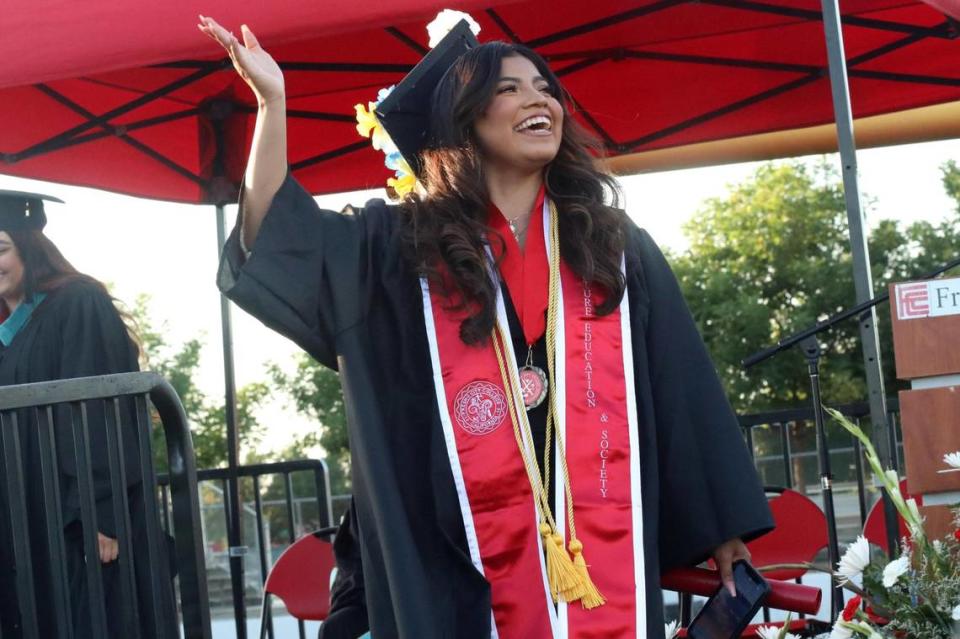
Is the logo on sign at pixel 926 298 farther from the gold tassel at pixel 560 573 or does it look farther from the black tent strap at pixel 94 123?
the black tent strap at pixel 94 123

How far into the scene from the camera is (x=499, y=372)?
269cm

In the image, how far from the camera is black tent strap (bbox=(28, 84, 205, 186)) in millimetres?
5648

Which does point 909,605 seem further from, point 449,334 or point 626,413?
point 449,334

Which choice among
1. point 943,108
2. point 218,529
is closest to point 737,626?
point 943,108

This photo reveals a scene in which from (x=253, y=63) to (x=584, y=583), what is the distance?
47.7 inches

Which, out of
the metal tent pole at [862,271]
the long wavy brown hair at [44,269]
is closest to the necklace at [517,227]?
the metal tent pole at [862,271]

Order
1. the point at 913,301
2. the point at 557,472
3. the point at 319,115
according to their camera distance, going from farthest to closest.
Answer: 1. the point at 319,115
2. the point at 913,301
3. the point at 557,472

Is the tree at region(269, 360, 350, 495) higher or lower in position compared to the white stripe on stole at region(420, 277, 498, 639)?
lower

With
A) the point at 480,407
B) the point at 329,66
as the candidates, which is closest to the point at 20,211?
the point at 329,66

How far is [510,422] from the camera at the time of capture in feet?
8.74

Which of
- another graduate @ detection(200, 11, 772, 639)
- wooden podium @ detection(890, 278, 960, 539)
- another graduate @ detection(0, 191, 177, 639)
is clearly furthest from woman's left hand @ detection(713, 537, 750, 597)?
another graduate @ detection(0, 191, 177, 639)

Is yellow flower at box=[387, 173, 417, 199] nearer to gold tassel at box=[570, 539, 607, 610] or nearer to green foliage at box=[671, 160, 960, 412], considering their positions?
gold tassel at box=[570, 539, 607, 610]

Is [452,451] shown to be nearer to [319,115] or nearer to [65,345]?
[65,345]

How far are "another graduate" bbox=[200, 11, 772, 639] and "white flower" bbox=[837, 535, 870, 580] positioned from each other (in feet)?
1.59
